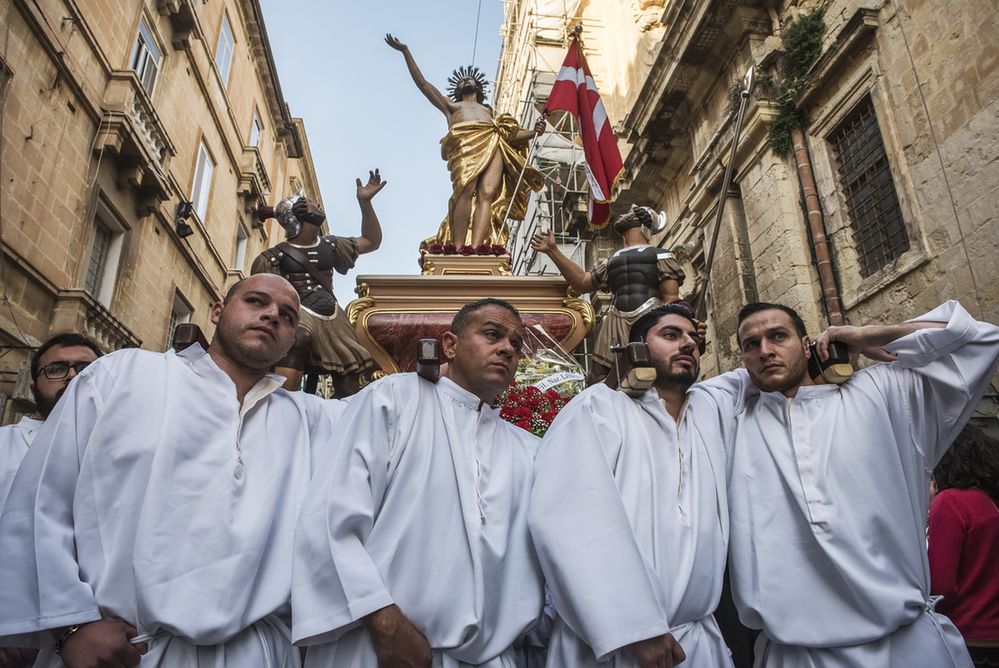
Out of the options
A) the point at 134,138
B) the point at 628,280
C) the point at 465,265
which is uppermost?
the point at 134,138

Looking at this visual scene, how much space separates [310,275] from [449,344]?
220cm

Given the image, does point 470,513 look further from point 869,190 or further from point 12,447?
point 869,190

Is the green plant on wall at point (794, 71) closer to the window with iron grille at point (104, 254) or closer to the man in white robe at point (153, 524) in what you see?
the man in white robe at point (153, 524)

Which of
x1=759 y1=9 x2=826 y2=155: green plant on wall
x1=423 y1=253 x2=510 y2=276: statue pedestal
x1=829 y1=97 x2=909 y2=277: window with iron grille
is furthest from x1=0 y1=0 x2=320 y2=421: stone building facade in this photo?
x1=759 y1=9 x2=826 y2=155: green plant on wall

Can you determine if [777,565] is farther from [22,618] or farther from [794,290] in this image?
[794,290]

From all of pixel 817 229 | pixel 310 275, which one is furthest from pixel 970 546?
pixel 817 229

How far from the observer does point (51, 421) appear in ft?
6.53

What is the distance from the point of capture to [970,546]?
282 centimetres

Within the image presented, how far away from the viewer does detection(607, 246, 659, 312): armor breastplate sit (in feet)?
16.4

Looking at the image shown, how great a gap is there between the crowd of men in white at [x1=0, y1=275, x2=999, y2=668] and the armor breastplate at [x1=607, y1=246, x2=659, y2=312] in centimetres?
236

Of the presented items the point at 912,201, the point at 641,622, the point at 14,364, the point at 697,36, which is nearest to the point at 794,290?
the point at 912,201

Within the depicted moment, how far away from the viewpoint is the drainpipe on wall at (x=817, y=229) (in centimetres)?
884

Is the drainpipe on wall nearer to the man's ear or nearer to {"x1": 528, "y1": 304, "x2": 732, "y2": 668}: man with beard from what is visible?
{"x1": 528, "y1": 304, "x2": 732, "y2": 668}: man with beard

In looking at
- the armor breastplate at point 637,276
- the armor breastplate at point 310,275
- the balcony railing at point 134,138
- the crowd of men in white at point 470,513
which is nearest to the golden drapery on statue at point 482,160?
the armor breastplate at point 637,276
